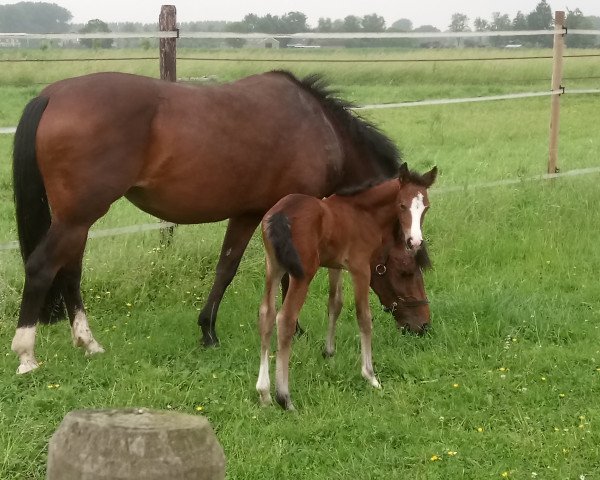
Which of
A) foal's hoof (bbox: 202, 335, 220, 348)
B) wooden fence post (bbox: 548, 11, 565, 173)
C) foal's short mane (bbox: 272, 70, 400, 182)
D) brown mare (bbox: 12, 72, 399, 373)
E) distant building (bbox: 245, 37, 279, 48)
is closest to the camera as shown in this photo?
brown mare (bbox: 12, 72, 399, 373)

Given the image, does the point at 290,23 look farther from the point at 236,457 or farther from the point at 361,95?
the point at 236,457

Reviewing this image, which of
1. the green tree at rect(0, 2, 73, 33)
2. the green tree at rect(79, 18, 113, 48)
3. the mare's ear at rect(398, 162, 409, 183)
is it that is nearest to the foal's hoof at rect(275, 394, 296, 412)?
the mare's ear at rect(398, 162, 409, 183)

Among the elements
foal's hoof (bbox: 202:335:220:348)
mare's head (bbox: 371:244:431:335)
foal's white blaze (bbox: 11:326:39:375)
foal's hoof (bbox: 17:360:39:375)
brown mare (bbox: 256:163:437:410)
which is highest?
brown mare (bbox: 256:163:437:410)

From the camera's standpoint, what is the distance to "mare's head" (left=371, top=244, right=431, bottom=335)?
16.7 ft

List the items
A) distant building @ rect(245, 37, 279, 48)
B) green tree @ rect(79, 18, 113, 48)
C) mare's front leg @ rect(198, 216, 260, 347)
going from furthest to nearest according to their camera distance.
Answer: distant building @ rect(245, 37, 279, 48) → green tree @ rect(79, 18, 113, 48) → mare's front leg @ rect(198, 216, 260, 347)

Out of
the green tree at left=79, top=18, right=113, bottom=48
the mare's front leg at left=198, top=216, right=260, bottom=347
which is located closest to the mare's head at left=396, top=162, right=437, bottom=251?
the mare's front leg at left=198, top=216, right=260, bottom=347

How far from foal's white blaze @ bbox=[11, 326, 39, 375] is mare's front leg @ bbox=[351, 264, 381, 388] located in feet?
6.07

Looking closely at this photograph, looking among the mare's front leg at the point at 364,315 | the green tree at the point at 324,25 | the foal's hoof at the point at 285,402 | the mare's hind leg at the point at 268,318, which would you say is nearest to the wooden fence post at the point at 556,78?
the mare's front leg at the point at 364,315

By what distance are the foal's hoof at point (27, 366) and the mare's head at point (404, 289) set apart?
2.05 meters

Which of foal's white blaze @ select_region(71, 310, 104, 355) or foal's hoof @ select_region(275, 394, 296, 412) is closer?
foal's hoof @ select_region(275, 394, 296, 412)

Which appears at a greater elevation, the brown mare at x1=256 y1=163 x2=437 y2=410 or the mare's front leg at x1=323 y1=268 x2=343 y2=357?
the brown mare at x1=256 y1=163 x2=437 y2=410

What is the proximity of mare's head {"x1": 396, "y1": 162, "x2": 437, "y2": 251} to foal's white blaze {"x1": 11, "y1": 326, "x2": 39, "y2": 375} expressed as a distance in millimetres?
2193

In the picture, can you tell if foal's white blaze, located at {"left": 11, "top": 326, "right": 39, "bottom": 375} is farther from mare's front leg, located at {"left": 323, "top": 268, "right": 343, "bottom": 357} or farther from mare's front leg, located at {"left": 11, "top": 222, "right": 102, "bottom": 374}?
mare's front leg, located at {"left": 323, "top": 268, "right": 343, "bottom": 357}

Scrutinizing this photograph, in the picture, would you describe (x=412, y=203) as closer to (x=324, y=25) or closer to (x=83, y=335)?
(x=83, y=335)
